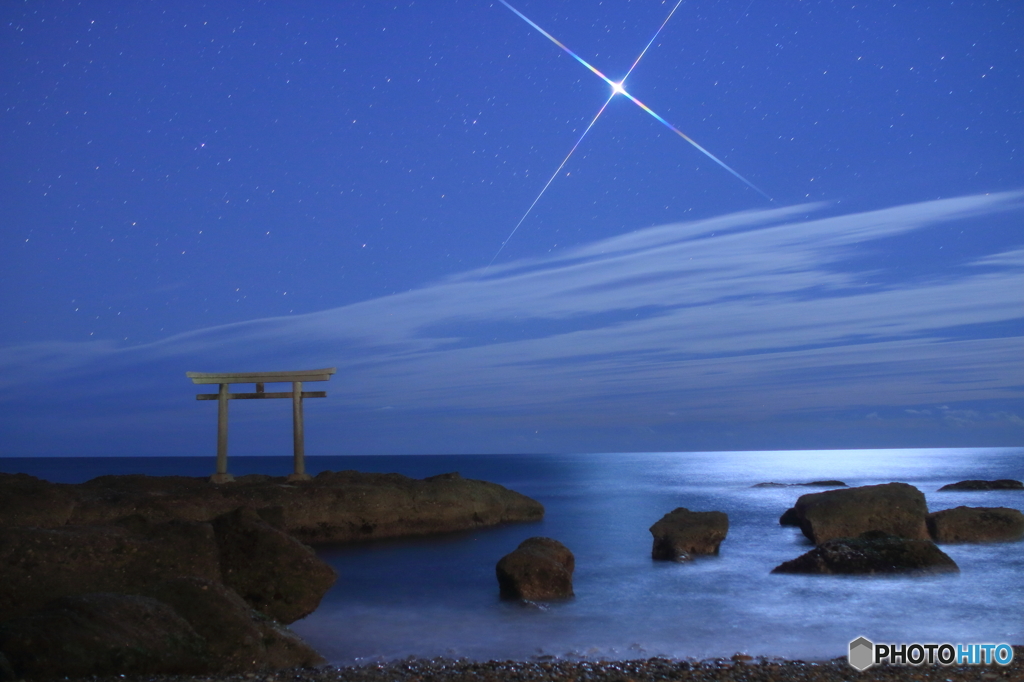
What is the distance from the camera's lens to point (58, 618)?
6.55 m

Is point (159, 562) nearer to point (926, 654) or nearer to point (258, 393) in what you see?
point (926, 654)

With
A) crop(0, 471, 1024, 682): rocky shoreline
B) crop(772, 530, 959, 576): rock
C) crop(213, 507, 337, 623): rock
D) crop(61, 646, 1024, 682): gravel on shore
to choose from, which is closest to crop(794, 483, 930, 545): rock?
crop(0, 471, 1024, 682): rocky shoreline

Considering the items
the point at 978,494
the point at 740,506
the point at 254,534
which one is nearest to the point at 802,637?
the point at 254,534

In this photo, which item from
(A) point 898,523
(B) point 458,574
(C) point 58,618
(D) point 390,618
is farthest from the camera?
(A) point 898,523

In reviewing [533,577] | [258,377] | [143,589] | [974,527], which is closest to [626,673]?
[533,577]

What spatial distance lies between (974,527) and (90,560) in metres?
19.8

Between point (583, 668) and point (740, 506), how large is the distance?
3348 centimetres

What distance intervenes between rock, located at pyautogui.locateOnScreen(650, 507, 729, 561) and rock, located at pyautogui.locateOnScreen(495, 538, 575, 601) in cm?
584

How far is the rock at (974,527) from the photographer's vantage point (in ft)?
62.3

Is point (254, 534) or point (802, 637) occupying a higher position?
point (254, 534)

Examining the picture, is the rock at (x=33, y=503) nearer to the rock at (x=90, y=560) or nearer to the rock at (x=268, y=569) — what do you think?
the rock at (x=90, y=560)

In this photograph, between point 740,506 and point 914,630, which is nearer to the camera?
point 914,630

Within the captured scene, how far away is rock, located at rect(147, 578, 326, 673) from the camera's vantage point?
714 cm

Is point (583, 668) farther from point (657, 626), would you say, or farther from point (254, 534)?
point (254, 534)
